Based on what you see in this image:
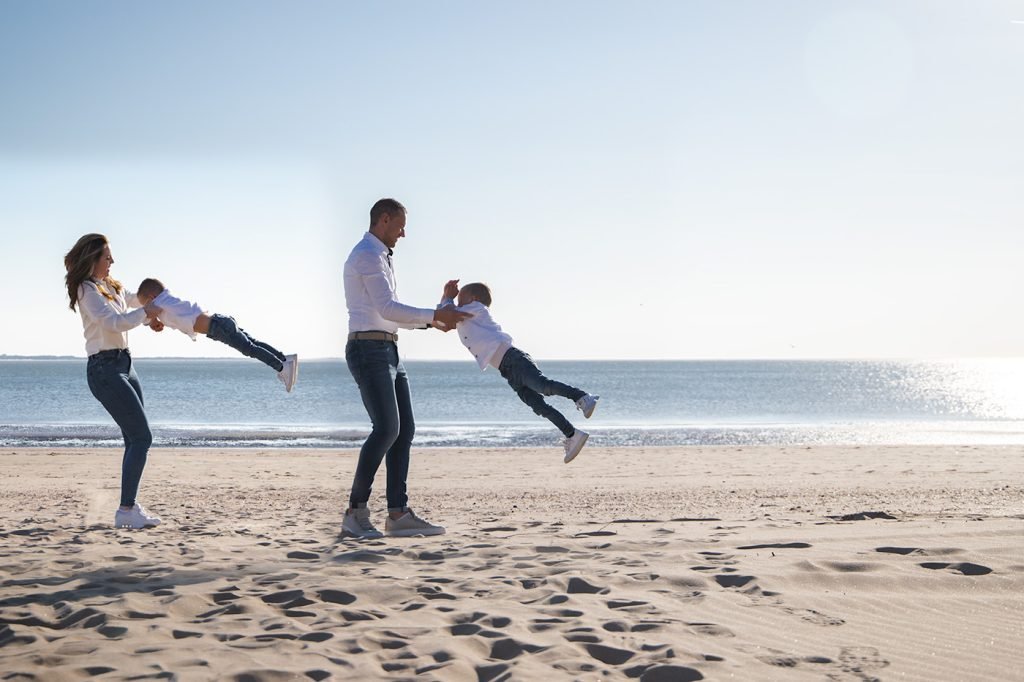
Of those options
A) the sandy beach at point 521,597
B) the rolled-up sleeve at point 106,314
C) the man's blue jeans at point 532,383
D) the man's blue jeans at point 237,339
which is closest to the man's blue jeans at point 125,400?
the rolled-up sleeve at point 106,314

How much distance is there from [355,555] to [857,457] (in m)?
14.6

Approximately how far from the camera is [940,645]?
145 inches

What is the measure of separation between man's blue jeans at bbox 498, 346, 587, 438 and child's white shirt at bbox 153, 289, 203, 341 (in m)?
2.21

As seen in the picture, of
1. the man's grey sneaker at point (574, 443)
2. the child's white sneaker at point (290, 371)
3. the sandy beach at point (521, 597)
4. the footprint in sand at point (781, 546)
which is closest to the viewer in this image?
the sandy beach at point (521, 597)

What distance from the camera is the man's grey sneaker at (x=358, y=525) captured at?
19.3ft

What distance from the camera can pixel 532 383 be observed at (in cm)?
648

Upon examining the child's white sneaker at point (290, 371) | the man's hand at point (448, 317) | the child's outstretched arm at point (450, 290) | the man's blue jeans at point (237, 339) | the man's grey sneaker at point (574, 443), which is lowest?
the man's grey sneaker at point (574, 443)

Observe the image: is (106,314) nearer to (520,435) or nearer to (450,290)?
(450,290)

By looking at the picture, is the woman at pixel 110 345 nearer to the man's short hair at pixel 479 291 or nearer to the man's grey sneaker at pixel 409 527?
the man's grey sneaker at pixel 409 527

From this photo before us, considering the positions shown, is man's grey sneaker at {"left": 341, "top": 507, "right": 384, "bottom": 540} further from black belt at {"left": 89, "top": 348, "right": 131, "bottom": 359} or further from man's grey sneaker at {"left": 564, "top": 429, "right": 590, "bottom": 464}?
black belt at {"left": 89, "top": 348, "right": 131, "bottom": 359}

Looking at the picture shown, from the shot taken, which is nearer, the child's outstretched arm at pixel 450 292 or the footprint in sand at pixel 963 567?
the footprint in sand at pixel 963 567

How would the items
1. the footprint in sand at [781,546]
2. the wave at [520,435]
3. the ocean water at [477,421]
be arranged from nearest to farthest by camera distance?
1. the footprint in sand at [781,546]
2. the wave at [520,435]
3. the ocean water at [477,421]

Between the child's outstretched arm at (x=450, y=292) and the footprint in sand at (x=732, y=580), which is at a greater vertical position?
the child's outstretched arm at (x=450, y=292)

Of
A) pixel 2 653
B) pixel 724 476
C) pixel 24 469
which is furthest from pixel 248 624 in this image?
pixel 24 469
